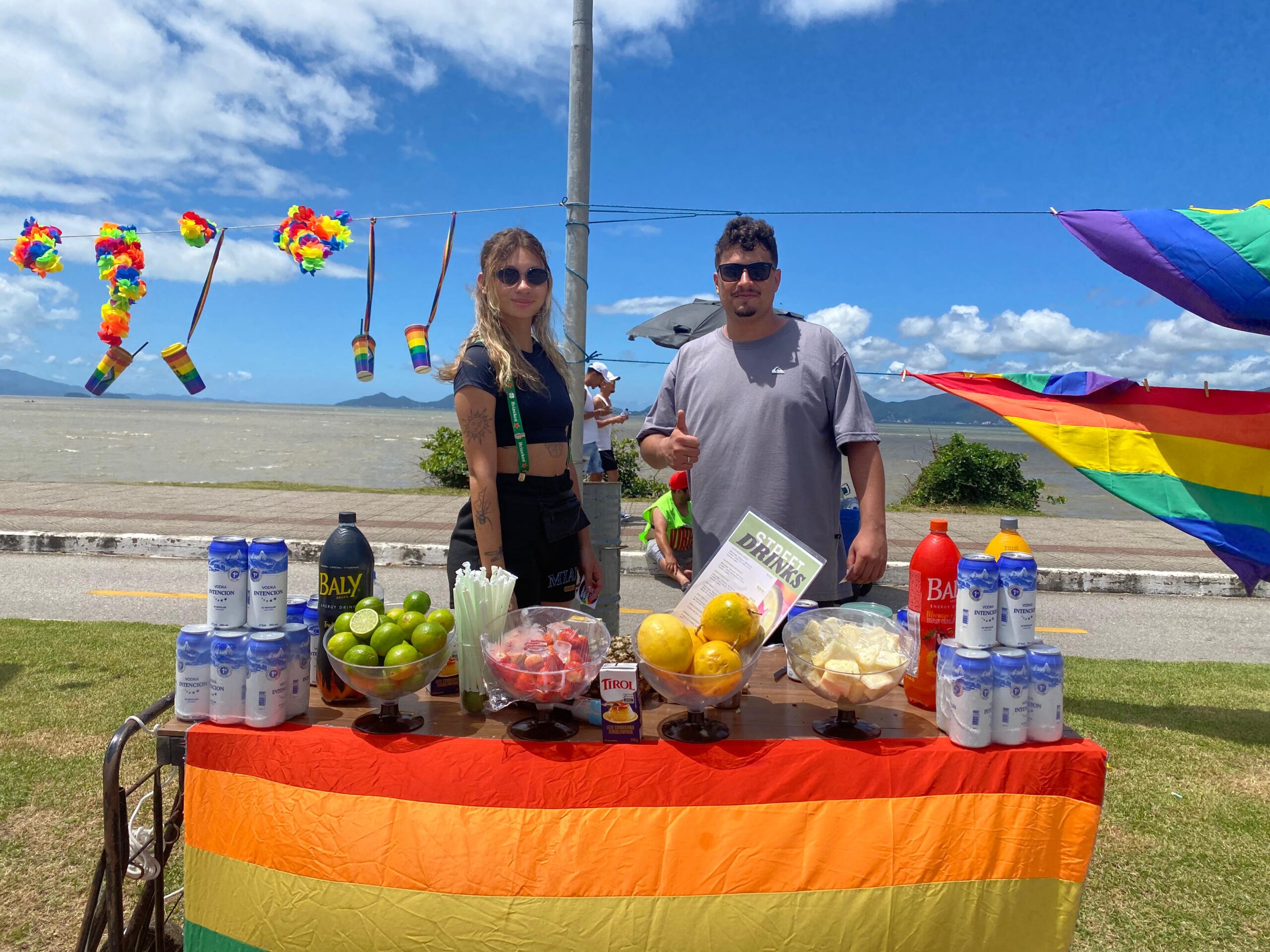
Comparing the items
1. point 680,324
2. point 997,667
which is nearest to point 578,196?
point 997,667

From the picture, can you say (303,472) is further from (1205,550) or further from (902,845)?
(902,845)

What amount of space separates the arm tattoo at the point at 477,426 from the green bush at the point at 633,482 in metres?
10.7

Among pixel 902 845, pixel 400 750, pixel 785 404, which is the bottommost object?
pixel 902 845

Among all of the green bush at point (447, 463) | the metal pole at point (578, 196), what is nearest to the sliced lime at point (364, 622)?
the metal pole at point (578, 196)

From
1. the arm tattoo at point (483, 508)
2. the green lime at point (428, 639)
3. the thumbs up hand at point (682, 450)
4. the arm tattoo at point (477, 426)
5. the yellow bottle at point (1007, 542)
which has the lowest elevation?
the green lime at point (428, 639)

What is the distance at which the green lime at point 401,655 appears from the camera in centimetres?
190

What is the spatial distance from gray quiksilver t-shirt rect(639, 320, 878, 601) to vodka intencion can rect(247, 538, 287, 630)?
1334mm

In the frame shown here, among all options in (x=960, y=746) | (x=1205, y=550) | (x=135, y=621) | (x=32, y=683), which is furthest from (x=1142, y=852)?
(x=1205, y=550)

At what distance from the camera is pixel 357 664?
74.4 inches

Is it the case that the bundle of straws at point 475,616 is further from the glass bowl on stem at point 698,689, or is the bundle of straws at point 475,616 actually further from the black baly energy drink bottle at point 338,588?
the glass bowl on stem at point 698,689

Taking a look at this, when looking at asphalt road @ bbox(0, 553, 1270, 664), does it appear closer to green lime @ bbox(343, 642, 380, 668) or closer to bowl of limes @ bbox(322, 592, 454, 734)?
bowl of limes @ bbox(322, 592, 454, 734)

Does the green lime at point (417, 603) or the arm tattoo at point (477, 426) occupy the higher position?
the arm tattoo at point (477, 426)

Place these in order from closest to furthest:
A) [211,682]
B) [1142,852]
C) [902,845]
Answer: [902,845] → [211,682] → [1142,852]

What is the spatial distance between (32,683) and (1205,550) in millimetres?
12265
